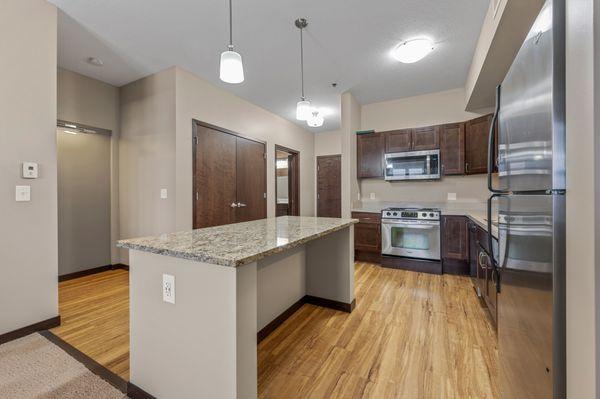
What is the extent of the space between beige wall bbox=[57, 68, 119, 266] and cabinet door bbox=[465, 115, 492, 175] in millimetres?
5158

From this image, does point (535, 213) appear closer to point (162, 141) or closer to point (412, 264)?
point (412, 264)

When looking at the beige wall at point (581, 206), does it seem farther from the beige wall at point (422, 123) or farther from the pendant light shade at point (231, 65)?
the beige wall at point (422, 123)

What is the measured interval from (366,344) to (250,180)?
3.22 meters

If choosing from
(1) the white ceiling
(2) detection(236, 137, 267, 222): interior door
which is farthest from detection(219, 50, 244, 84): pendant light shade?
(2) detection(236, 137, 267, 222): interior door

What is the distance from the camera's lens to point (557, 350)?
791 mm

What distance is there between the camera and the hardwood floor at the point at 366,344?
1541 millimetres

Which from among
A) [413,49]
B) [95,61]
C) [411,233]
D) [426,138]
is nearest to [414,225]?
[411,233]

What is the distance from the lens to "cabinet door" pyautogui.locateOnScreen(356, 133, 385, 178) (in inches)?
176

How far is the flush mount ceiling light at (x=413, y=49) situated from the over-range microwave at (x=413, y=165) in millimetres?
1646

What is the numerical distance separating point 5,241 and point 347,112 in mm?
4141

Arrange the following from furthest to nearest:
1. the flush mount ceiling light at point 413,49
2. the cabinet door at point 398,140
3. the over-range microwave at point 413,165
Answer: the cabinet door at point 398,140, the over-range microwave at point 413,165, the flush mount ceiling light at point 413,49

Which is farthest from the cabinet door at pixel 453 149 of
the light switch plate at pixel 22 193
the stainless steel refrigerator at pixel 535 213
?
the light switch plate at pixel 22 193

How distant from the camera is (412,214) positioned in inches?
151

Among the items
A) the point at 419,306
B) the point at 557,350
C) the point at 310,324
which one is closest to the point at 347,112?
the point at 419,306
